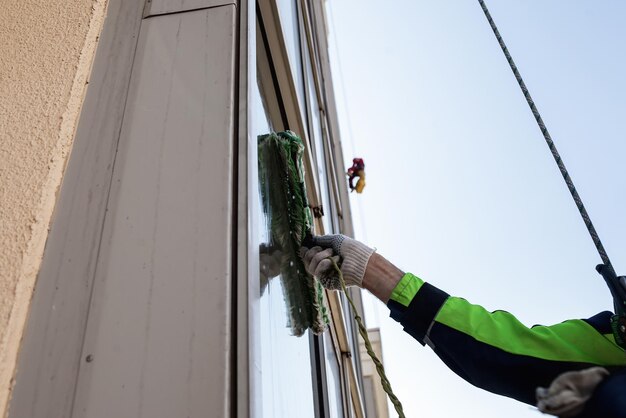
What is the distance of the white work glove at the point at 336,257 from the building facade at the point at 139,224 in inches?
13.8

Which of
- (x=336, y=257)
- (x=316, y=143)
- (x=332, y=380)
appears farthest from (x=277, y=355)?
(x=316, y=143)

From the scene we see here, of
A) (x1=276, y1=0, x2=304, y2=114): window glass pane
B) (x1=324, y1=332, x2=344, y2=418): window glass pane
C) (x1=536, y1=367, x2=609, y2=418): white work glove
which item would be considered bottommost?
(x1=536, y1=367, x2=609, y2=418): white work glove

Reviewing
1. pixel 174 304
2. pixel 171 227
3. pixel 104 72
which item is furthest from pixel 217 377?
pixel 104 72

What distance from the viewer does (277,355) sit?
3.58ft

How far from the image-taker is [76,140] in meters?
0.71

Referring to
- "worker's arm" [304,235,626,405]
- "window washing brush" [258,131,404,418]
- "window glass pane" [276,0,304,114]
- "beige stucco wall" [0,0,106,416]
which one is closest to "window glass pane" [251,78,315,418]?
"window washing brush" [258,131,404,418]

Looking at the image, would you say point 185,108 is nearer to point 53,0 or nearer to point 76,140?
point 76,140

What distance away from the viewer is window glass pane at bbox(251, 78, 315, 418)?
896mm

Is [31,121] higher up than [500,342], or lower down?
higher up

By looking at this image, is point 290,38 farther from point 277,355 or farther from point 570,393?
point 570,393

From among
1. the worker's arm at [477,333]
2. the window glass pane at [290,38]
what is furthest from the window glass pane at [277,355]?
the window glass pane at [290,38]

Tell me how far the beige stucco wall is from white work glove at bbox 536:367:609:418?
54 cm

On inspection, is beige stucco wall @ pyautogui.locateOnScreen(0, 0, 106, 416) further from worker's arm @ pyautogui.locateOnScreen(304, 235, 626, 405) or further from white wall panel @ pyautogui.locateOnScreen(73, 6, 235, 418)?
worker's arm @ pyautogui.locateOnScreen(304, 235, 626, 405)

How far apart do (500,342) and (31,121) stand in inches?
40.6
